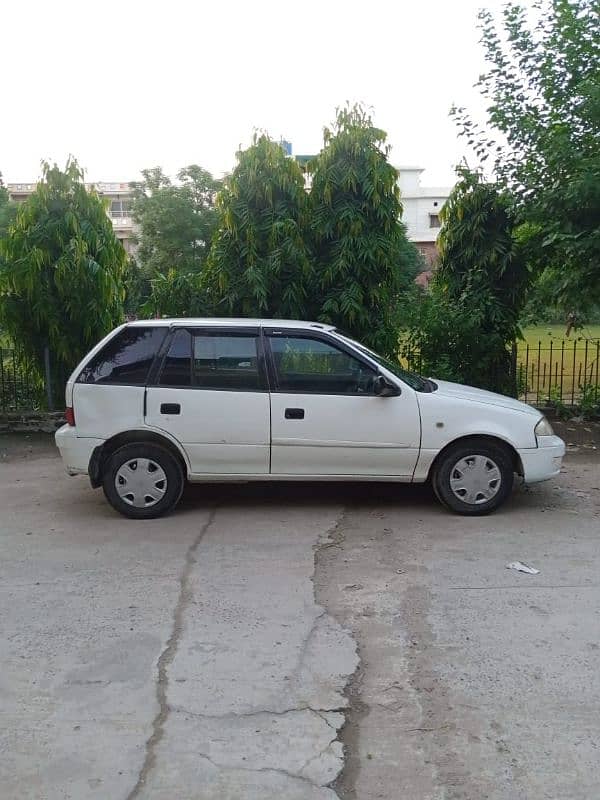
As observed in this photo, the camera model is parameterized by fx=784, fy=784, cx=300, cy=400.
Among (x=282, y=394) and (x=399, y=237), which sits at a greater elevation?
(x=399, y=237)

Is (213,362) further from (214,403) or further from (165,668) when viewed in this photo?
(165,668)

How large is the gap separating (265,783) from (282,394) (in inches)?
155

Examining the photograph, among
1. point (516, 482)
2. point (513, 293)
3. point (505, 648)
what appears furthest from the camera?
point (513, 293)

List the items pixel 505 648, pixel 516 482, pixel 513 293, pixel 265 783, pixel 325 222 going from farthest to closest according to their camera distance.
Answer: pixel 513 293 → pixel 325 222 → pixel 516 482 → pixel 505 648 → pixel 265 783

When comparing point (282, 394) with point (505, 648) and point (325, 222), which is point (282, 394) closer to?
point (505, 648)

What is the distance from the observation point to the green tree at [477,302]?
10.8m

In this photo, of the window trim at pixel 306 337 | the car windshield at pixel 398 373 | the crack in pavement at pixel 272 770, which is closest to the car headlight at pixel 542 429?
the car windshield at pixel 398 373

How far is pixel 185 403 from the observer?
6719 mm

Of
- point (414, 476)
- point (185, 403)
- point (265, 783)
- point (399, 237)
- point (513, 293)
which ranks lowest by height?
point (265, 783)

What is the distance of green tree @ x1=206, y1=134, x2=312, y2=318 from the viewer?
979cm

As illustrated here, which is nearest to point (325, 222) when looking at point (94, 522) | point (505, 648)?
point (94, 522)

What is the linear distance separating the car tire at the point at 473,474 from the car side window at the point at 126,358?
2.69 metres

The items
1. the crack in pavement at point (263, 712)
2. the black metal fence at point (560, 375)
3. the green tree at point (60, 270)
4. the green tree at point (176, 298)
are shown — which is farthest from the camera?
the black metal fence at point (560, 375)

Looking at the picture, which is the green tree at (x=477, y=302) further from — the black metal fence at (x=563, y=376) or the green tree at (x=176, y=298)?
the green tree at (x=176, y=298)
